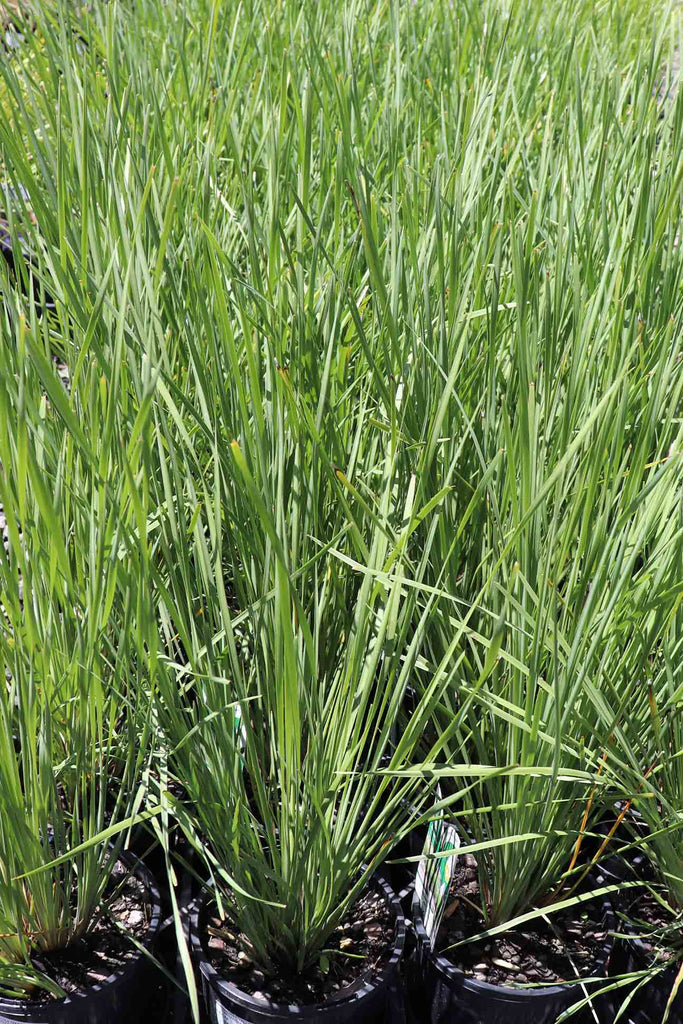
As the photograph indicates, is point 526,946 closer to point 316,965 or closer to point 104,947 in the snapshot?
point 316,965

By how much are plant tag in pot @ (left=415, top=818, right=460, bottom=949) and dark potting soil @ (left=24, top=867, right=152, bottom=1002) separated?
0.67ft

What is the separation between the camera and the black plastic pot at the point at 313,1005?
0.56m

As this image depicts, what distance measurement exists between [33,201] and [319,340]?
0.99 ft

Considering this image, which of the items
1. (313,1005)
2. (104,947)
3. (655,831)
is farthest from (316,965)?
(655,831)

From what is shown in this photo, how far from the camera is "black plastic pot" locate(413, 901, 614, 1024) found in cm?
59

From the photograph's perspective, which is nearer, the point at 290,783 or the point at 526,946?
the point at 290,783

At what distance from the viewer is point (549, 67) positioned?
5.17 feet

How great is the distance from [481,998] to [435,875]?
97 millimetres

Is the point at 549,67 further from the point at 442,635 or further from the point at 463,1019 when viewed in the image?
the point at 463,1019

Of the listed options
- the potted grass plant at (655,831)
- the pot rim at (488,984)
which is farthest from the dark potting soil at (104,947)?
the potted grass plant at (655,831)

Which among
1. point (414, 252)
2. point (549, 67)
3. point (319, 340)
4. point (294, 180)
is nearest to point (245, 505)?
point (319, 340)

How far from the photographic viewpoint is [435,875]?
1.92 ft

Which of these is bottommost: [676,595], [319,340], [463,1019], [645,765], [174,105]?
[463,1019]

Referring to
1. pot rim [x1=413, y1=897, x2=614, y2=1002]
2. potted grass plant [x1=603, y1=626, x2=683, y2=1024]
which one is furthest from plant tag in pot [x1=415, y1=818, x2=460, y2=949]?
potted grass plant [x1=603, y1=626, x2=683, y2=1024]
